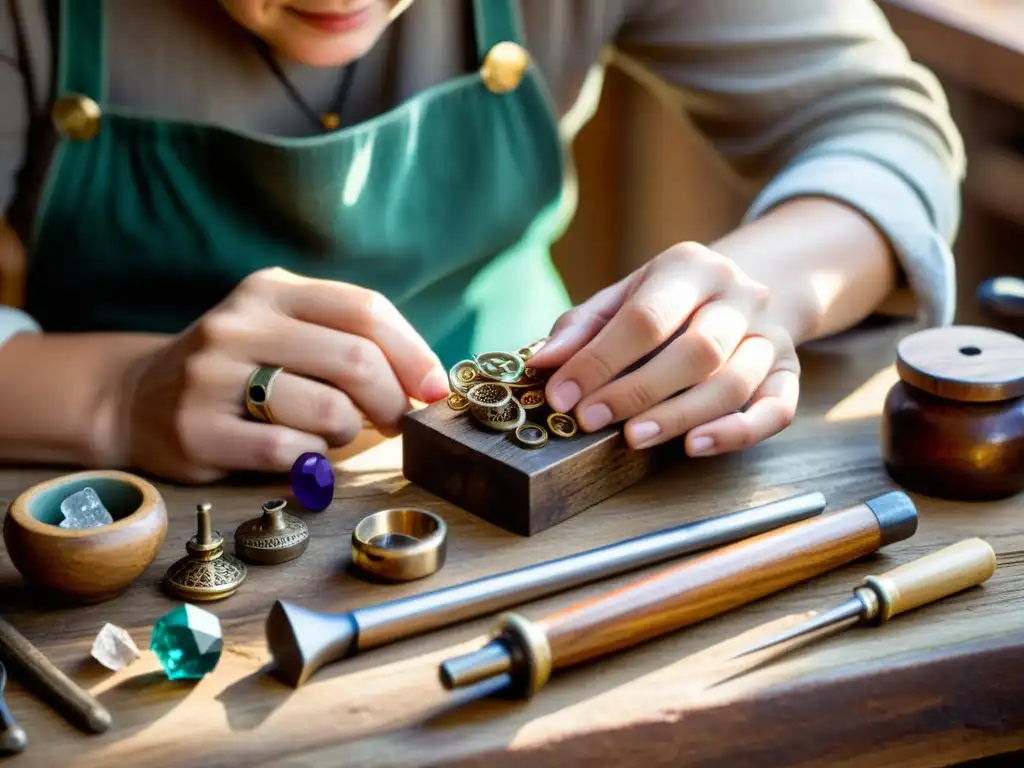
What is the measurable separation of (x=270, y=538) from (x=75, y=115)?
46 centimetres

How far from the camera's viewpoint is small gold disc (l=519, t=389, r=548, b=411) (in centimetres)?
88

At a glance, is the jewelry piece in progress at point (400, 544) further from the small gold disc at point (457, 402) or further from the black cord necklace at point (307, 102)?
the black cord necklace at point (307, 102)

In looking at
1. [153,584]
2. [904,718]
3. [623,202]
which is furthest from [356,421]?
[623,202]

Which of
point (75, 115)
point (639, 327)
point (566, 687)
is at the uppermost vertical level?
point (75, 115)

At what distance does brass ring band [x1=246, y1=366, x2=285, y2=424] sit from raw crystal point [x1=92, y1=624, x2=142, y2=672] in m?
0.22

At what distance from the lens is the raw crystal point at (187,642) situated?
682 millimetres

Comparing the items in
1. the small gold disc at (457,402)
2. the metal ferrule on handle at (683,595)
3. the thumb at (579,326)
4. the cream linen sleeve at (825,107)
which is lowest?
the metal ferrule on handle at (683,595)

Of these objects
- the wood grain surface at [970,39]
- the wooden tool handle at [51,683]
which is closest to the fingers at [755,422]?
the wooden tool handle at [51,683]

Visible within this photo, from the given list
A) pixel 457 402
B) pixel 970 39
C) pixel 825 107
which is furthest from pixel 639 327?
pixel 970 39

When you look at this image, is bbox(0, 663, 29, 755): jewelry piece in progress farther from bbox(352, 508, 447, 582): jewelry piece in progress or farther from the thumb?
the thumb

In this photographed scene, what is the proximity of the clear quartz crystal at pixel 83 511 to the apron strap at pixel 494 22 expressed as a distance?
0.61 metres

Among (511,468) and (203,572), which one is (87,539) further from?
(511,468)

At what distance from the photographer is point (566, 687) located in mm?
701

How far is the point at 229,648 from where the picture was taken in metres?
0.73
